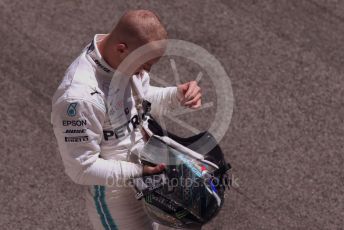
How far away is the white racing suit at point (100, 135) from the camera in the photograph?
317 centimetres

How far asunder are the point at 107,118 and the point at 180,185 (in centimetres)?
56

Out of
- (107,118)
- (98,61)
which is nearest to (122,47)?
(98,61)

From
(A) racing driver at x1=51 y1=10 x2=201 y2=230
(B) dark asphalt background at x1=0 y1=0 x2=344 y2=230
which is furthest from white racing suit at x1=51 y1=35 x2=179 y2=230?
(B) dark asphalt background at x1=0 y1=0 x2=344 y2=230

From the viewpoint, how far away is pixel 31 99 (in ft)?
18.5

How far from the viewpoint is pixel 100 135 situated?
10.8ft

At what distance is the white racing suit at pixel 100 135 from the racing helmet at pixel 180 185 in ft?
0.33

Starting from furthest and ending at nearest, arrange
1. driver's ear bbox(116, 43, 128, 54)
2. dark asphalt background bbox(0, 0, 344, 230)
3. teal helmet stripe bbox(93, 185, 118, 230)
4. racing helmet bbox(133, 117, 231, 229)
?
dark asphalt background bbox(0, 0, 344, 230), teal helmet stripe bbox(93, 185, 118, 230), racing helmet bbox(133, 117, 231, 229), driver's ear bbox(116, 43, 128, 54)

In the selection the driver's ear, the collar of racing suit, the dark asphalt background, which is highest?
the driver's ear

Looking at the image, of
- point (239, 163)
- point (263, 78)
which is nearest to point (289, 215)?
point (239, 163)

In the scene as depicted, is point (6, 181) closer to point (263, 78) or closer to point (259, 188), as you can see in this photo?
point (259, 188)

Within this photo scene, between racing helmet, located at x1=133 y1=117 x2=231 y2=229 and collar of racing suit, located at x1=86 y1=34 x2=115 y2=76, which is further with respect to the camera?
racing helmet, located at x1=133 y1=117 x2=231 y2=229

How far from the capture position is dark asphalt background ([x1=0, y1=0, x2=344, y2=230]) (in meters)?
5.00

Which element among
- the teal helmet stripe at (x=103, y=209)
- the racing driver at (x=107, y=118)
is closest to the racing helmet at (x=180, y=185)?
the racing driver at (x=107, y=118)

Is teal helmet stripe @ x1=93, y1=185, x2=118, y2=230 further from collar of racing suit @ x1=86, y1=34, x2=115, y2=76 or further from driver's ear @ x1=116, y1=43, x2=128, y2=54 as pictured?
driver's ear @ x1=116, y1=43, x2=128, y2=54
